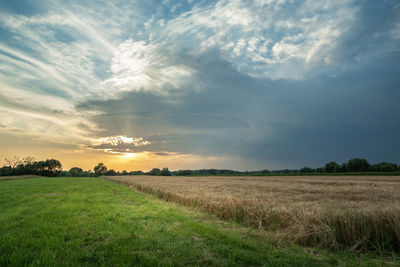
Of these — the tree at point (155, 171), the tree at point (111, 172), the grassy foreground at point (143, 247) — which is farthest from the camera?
the tree at point (111, 172)

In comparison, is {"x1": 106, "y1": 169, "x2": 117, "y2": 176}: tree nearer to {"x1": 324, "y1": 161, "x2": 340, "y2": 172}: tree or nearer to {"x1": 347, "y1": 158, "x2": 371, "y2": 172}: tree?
{"x1": 324, "y1": 161, "x2": 340, "y2": 172}: tree

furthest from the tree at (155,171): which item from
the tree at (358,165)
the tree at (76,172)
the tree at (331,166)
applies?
the tree at (358,165)

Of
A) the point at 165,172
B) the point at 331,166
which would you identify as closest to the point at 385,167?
the point at 331,166

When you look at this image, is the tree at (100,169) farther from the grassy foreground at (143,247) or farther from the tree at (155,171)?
the grassy foreground at (143,247)

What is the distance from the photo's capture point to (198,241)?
20.2 feet

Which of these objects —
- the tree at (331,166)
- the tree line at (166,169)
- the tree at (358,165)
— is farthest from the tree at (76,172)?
the tree at (358,165)

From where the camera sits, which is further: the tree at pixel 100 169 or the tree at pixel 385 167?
the tree at pixel 100 169

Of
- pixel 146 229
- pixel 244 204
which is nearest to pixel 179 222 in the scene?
pixel 146 229

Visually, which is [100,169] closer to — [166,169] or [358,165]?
[166,169]

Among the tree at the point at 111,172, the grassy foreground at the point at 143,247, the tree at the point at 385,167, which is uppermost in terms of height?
the tree at the point at 385,167

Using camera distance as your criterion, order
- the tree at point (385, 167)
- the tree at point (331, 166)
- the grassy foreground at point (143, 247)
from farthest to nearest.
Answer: the tree at point (331, 166) → the tree at point (385, 167) → the grassy foreground at point (143, 247)

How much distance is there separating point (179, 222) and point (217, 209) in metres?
2.38

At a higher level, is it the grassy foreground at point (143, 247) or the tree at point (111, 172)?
the grassy foreground at point (143, 247)

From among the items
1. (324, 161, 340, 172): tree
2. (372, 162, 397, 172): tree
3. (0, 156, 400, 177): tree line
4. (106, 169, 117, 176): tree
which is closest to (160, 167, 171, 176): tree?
(0, 156, 400, 177): tree line
